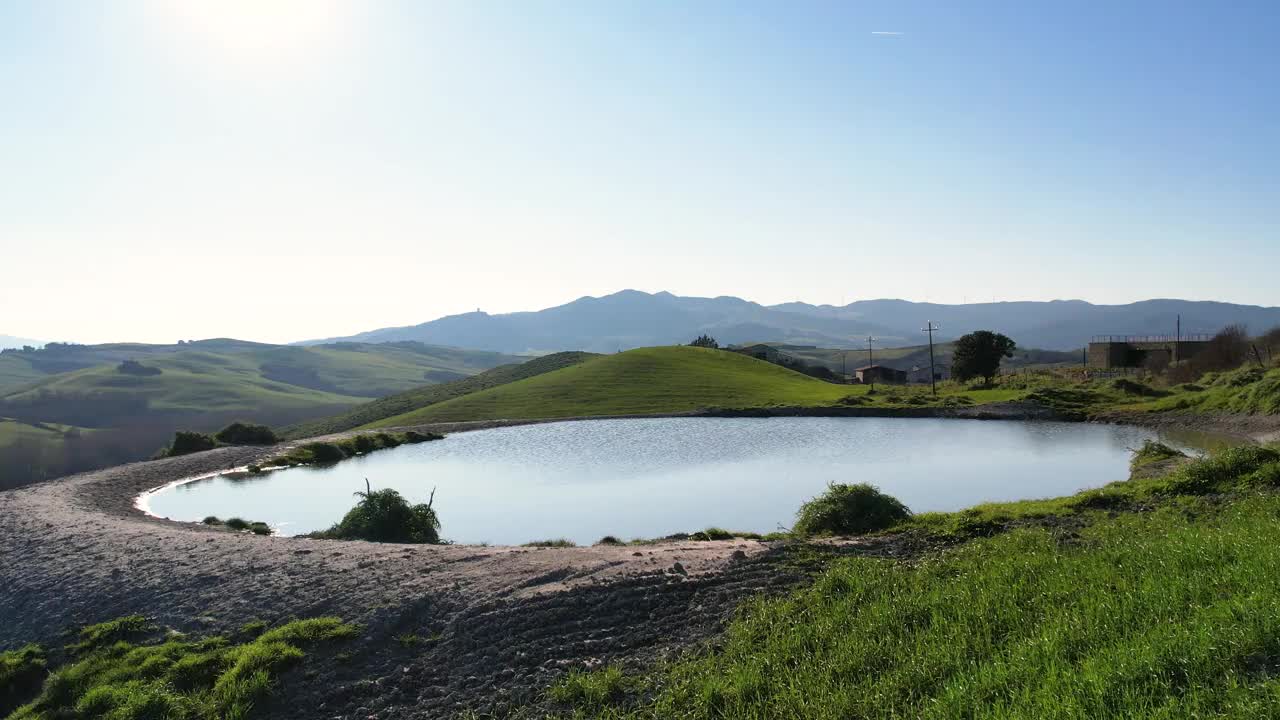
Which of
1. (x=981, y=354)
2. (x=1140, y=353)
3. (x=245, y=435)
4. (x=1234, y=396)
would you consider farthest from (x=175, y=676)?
(x=1140, y=353)

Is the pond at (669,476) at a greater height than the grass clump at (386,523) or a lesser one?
lesser

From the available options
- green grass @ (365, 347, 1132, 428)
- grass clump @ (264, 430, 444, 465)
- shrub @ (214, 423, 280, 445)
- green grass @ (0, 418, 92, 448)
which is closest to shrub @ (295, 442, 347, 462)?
grass clump @ (264, 430, 444, 465)

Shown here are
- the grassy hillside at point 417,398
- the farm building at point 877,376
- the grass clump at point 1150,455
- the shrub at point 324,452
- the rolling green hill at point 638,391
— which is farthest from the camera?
the farm building at point 877,376

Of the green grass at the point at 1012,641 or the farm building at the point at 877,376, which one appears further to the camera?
the farm building at the point at 877,376

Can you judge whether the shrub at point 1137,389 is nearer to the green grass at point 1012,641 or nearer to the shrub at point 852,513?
the shrub at point 852,513

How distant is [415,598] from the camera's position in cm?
1316

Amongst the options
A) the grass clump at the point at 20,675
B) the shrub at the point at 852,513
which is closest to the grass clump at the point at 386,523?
the grass clump at the point at 20,675

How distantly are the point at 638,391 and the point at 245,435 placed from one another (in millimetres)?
42478

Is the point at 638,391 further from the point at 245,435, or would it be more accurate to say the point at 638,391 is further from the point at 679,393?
the point at 245,435

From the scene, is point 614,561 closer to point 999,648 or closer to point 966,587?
point 966,587

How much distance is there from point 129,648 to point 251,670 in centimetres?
338

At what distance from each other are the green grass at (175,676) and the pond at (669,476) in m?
10.9

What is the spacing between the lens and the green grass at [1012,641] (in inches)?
275

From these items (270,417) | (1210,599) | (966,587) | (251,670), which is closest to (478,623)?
(251,670)
